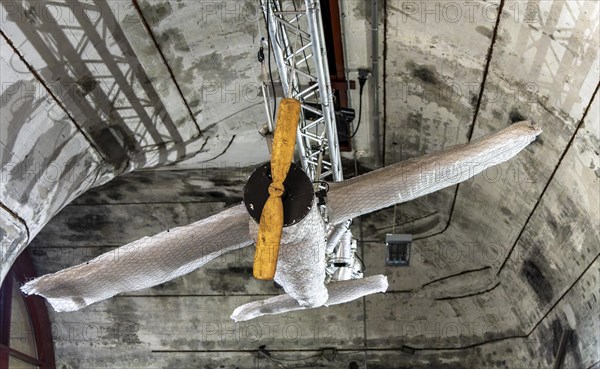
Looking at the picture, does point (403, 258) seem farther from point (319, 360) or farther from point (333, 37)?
point (319, 360)

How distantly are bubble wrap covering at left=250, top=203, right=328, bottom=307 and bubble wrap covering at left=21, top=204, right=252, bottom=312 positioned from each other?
1.39 ft

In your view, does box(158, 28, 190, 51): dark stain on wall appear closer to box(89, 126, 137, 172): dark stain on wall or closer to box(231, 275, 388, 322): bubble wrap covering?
box(89, 126, 137, 172): dark stain on wall

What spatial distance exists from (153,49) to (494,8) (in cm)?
344

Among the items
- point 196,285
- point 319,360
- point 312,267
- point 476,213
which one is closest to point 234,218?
point 312,267

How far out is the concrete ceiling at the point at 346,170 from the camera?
6914 millimetres

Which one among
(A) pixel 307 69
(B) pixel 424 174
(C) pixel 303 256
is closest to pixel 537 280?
(A) pixel 307 69

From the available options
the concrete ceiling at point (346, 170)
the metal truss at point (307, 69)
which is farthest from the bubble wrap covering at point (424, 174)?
the concrete ceiling at point (346, 170)

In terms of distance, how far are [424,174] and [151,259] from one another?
225 cm

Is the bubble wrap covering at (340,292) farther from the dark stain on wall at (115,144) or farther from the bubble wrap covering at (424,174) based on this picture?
the dark stain on wall at (115,144)

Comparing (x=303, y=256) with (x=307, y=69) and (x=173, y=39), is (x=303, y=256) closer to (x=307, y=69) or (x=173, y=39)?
(x=173, y=39)

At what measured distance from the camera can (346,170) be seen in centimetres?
1073

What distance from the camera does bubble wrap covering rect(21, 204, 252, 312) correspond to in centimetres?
587

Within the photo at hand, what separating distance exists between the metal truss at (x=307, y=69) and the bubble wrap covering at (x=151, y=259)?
116cm

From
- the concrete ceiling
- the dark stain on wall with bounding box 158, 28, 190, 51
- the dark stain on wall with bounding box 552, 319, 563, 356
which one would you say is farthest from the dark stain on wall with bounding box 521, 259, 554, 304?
the dark stain on wall with bounding box 158, 28, 190, 51
